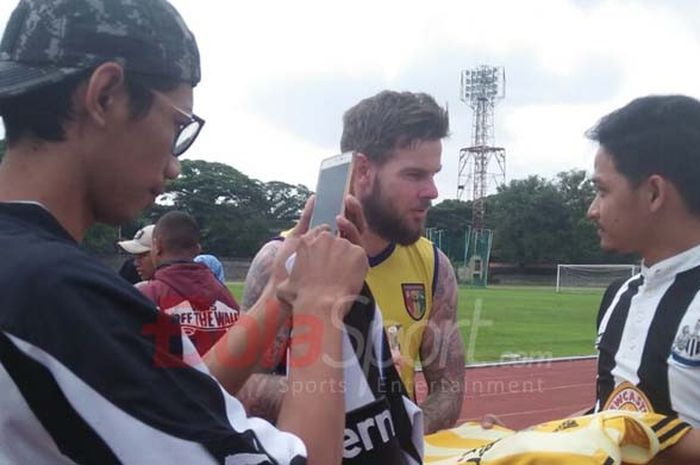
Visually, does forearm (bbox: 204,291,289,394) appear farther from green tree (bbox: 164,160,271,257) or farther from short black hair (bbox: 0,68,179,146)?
green tree (bbox: 164,160,271,257)

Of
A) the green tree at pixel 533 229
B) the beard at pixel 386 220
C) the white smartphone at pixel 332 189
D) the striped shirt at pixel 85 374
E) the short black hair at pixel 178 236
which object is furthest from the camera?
the green tree at pixel 533 229

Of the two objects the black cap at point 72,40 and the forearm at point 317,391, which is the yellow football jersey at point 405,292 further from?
the black cap at point 72,40

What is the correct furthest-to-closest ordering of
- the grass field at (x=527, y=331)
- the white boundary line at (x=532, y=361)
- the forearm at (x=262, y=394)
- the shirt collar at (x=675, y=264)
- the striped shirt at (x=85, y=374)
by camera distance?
the grass field at (x=527, y=331) → the white boundary line at (x=532, y=361) → the shirt collar at (x=675, y=264) → the forearm at (x=262, y=394) → the striped shirt at (x=85, y=374)

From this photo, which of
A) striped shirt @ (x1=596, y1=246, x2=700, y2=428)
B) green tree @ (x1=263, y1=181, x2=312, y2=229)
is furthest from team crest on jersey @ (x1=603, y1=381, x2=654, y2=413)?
green tree @ (x1=263, y1=181, x2=312, y2=229)

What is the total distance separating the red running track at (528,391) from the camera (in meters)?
9.43

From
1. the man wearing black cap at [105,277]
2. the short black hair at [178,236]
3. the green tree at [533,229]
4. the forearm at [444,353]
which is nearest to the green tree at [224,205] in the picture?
the green tree at [533,229]

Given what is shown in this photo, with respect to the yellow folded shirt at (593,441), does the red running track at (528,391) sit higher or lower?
lower

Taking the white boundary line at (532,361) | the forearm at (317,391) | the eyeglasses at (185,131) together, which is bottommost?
the white boundary line at (532,361)

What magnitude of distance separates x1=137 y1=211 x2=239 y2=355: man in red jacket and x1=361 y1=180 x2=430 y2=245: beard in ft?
6.81

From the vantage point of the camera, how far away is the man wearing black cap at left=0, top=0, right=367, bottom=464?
105 cm

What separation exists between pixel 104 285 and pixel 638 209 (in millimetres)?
1782

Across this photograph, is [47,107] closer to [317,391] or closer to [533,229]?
[317,391]

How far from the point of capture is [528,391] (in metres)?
11.0

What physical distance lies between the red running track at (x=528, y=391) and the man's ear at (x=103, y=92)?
7361 millimetres
